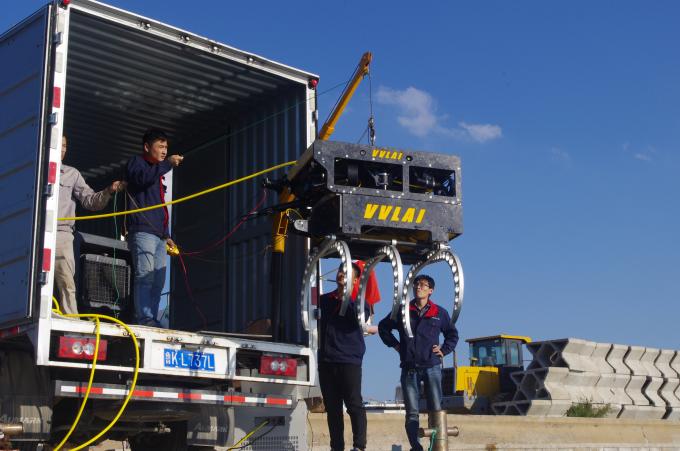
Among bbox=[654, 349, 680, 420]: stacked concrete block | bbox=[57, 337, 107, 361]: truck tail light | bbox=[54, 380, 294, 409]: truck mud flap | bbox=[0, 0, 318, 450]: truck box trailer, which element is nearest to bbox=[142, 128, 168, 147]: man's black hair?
bbox=[0, 0, 318, 450]: truck box trailer

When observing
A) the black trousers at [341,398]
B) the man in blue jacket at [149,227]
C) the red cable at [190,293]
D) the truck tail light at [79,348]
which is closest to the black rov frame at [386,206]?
the black trousers at [341,398]

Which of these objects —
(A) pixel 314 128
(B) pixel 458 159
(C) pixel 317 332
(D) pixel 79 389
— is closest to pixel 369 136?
(A) pixel 314 128

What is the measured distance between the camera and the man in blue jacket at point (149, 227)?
7.44 m

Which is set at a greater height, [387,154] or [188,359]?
[387,154]

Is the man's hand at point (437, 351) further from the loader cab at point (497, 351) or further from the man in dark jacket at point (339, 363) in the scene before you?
the loader cab at point (497, 351)

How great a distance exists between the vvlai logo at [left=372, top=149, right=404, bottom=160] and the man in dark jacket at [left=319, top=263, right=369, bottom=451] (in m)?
1.14

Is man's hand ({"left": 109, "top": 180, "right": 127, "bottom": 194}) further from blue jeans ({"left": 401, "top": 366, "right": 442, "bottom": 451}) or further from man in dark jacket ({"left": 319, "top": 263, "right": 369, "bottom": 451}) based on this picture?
blue jeans ({"left": 401, "top": 366, "right": 442, "bottom": 451})

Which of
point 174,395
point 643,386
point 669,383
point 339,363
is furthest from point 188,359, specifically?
point 669,383

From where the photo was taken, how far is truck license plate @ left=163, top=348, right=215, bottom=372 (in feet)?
21.2

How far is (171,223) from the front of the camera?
9805 millimetres

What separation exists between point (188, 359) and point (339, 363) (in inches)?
55.5

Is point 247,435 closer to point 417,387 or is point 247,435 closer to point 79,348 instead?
point 417,387

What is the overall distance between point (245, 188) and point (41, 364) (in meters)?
3.31

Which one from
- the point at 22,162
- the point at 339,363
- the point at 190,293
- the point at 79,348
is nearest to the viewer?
the point at 79,348
